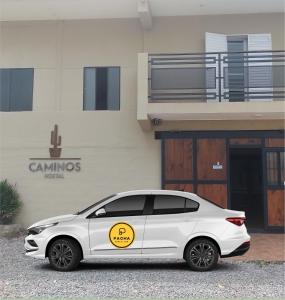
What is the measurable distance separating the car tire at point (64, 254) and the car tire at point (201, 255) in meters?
1.99

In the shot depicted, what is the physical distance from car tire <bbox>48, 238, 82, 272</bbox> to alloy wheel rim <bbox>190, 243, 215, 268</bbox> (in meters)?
2.06

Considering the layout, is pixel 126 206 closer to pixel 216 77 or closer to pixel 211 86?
pixel 216 77

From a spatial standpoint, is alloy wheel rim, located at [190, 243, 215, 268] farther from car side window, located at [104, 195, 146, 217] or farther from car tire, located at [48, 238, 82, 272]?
car tire, located at [48, 238, 82, 272]

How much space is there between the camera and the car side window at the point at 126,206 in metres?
8.19

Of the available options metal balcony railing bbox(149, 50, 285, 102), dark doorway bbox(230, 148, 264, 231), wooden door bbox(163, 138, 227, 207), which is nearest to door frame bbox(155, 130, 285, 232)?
wooden door bbox(163, 138, 227, 207)

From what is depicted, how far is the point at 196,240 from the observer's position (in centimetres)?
800

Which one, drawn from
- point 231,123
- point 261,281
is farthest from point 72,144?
point 261,281

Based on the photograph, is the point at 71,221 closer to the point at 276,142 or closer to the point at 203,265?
the point at 203,265

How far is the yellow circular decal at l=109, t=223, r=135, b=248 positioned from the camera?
798 centimetres

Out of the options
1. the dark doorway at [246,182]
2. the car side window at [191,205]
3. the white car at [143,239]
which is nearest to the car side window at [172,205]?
the car side window at [191,205]

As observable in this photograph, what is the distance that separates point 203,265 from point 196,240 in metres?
0.46

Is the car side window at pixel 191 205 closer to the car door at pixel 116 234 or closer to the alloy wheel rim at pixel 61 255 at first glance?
the car door at pixel 116 234

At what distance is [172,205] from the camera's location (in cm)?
829

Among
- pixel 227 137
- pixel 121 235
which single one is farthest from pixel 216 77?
pixel 121 235
